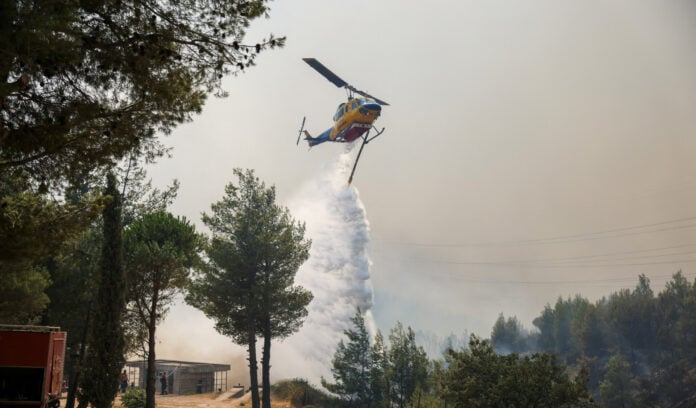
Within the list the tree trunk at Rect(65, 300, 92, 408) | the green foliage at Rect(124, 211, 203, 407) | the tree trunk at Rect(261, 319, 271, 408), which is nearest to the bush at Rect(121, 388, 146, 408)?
the tree trunk at Rect(65, 300, 92, 408)

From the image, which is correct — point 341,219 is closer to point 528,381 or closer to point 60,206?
point 528,381

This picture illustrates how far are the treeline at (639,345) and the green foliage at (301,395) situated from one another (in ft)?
188

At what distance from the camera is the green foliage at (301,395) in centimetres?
4294

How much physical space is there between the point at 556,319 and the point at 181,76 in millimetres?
144104

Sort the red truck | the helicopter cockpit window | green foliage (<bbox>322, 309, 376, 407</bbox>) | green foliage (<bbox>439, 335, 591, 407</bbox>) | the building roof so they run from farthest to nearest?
the helicopter cockpit window
the building roof
green foliage (<bbox>322, 309, 376, 407</bbox>)
green foliage (<bbox>439, 335, 591, 407</bbox>)
the red truck

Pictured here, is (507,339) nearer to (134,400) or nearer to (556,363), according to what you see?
(556,363)

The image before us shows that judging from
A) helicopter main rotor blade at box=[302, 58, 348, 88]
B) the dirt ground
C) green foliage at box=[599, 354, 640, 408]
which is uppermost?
helicopter main rotor blade at box=[302, 58, 348, 88]

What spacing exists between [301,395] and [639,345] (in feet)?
285

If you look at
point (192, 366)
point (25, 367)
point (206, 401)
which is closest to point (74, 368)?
point (206, 401)

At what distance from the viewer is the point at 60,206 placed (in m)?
14.0

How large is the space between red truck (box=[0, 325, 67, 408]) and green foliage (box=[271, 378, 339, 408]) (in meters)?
28.8

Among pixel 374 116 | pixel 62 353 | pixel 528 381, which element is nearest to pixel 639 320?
pixel 374 116

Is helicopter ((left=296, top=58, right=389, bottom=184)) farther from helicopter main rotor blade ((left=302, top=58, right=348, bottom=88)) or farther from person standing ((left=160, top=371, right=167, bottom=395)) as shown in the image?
person standing ((left=160, top=371, right=167, bottom=395))

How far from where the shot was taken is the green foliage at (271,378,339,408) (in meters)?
42.9
